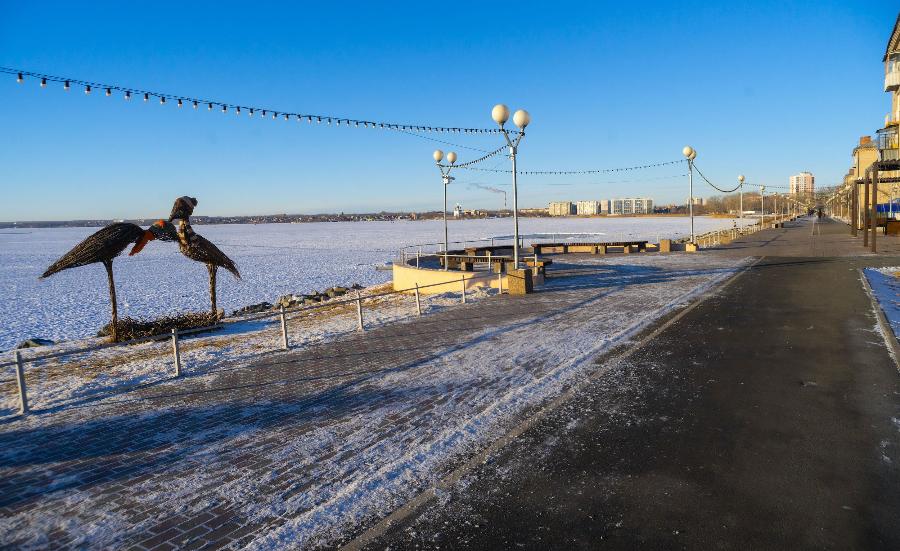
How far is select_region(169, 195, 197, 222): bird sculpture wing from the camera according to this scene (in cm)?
1357

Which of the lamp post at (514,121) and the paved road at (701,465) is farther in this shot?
the lamp post at (514,121)

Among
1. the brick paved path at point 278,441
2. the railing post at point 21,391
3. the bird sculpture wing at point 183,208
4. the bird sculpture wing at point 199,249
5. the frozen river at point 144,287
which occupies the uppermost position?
the bird sculpture wing at point 183,208

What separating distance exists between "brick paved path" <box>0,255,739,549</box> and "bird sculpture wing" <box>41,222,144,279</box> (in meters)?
5.59

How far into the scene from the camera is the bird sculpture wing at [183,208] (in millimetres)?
Answer: 13570

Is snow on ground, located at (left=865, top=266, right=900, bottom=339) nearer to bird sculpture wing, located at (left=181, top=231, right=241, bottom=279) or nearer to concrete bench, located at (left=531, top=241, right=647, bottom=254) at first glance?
concrete bench, located at (left=531, top=241, right=647, bottom=254)

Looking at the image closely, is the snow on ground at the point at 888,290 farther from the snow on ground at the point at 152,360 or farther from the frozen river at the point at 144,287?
the frozen river at the point at 144,287

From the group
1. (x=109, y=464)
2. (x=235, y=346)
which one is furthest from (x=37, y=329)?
(x=109, y=464)

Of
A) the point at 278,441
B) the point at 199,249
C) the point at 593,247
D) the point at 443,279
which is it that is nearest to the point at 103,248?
the point at 199,249

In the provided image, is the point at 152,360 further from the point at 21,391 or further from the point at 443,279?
the point at 443,279

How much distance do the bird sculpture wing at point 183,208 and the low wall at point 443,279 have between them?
22.0 feet

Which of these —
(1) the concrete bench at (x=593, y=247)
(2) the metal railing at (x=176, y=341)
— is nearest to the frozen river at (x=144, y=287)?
(2) the metal railing at (x=176, y=341)

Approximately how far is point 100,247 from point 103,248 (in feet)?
0.19

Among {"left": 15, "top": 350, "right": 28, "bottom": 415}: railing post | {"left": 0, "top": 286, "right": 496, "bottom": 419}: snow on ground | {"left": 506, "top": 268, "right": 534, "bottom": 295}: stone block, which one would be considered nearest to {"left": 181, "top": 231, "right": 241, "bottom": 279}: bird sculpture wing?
{"left": 0, "top": 286, "right": 496, "bottom": 419}: snow on ground

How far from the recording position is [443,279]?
17.5 metres
